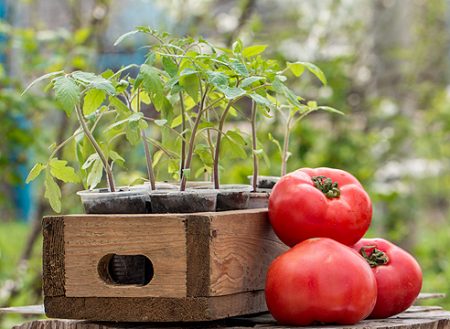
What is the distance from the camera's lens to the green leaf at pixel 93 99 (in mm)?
1958

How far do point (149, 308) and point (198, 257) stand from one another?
14 cm

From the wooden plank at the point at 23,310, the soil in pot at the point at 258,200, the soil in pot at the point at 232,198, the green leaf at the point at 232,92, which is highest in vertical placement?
the green leaf at the point at 232,92

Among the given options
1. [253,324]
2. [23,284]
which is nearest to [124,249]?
[253,324]

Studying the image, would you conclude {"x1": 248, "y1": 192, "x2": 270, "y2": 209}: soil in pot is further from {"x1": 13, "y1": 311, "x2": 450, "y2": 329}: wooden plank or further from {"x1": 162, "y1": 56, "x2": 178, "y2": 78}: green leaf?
{"x1": 162, "y1": 56, "x2": 178, "y2": 78}: green leaf

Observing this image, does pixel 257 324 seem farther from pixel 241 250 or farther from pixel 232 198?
pixel 232 198

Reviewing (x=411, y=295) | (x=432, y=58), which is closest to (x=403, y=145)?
(x=432, y=58)

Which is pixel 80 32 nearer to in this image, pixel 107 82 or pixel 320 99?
pixel 320 99

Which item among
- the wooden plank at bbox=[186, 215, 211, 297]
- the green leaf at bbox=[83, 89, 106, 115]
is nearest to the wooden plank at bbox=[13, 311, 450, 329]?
the wooden plank at bbox=[186, 215, 211, 297]

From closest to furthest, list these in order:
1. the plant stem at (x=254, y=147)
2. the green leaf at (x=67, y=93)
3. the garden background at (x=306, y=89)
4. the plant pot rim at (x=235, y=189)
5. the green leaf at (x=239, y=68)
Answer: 1. the green leaf at (x=67, y=93)
2. the green leaf at (x=239, y=68)
3. the plant pot rim at (x=235, y=189)
4. the plant stem at (x=254, y=147)
5. the garden background at (x=306, y=89)

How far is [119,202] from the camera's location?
1933 mm

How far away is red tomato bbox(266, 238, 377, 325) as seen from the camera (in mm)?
1837

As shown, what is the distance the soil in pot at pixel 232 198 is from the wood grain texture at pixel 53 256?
0.32 meters

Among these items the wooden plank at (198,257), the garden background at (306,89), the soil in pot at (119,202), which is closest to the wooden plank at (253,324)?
the wooden plank at (198,257)

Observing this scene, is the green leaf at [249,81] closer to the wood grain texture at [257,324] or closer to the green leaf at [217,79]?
the green leaf at [217,79]
